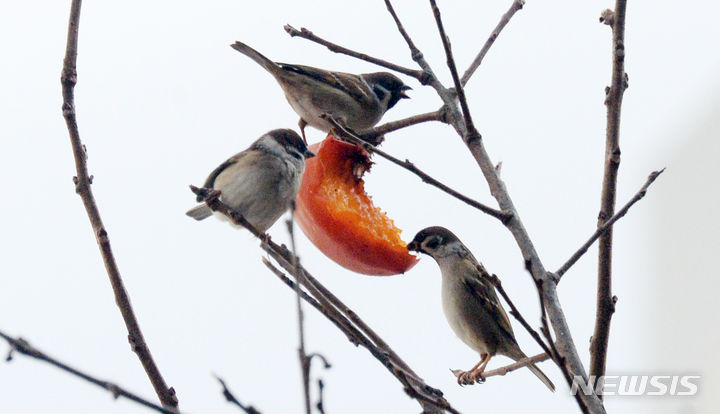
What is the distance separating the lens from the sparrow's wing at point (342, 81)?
4926mm

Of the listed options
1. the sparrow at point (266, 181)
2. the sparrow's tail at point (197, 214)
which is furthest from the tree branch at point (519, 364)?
the sparrow's tail at point (197, 214)

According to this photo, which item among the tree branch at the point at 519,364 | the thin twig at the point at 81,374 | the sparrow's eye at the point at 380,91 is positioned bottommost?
the thin twig at the point at 81,374

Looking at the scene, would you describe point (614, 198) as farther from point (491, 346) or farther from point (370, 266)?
point (491, 346)

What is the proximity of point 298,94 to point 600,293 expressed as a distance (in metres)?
2.73

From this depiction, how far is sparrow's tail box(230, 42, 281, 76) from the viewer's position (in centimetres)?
455

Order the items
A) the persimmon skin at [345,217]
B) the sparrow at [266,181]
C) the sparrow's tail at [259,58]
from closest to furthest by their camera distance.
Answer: the persimmon skin at [345,217], the sparrow at [266,181], the sparrow's tail at [259,58]

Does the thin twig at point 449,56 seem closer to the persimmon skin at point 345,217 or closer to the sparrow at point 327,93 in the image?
the persimmon skin at point 345,217

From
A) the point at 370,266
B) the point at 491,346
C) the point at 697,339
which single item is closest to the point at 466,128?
the point at 370,266

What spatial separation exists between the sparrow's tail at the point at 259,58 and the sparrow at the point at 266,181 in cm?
63

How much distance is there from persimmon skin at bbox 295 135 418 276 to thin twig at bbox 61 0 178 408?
1244 mm

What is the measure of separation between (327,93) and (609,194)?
104 inches

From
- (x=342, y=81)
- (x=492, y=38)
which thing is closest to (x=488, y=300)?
(x=342, y=81)

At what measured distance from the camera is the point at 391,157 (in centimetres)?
228

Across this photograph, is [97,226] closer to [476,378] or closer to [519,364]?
[519,364]
